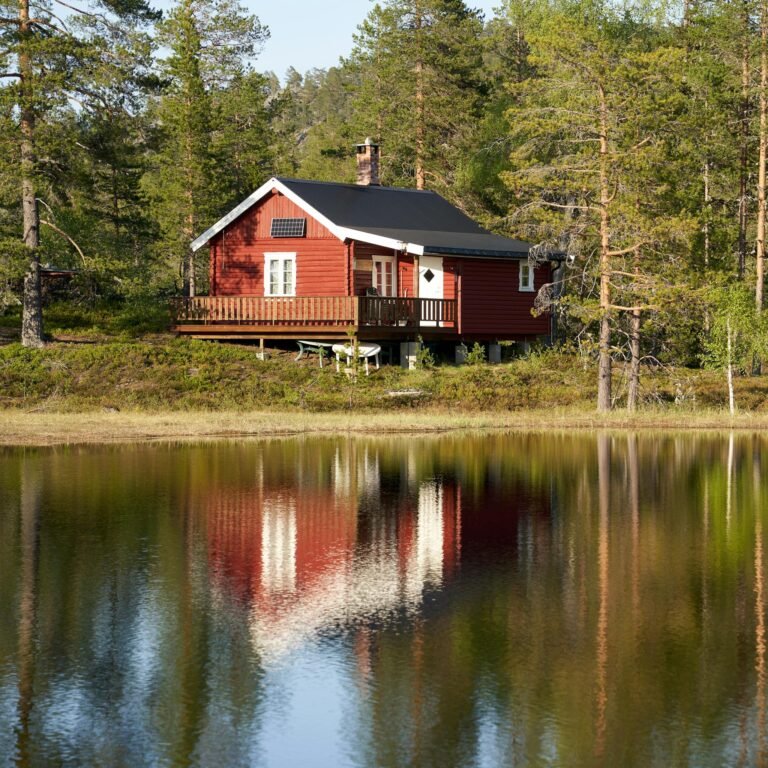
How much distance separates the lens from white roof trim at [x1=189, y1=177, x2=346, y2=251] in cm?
4531

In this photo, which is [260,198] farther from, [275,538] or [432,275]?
[275,538]

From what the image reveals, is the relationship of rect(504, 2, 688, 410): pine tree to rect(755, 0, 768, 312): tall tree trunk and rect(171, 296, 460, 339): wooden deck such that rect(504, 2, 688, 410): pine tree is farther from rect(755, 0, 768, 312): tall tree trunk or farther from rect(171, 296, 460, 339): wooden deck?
rect(755, 0, 768, 312): tall tree trunk

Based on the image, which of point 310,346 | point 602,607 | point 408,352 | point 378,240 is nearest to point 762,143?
point 378,240

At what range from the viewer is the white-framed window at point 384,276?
151 feet

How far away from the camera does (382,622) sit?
12484mm

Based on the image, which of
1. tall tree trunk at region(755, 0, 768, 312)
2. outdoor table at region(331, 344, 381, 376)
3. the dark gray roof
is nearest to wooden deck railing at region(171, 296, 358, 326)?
outdoor table at region(331, 344, 381, 376)

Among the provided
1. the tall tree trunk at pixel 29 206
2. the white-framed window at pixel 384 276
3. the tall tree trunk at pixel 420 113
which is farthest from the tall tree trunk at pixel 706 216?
the tall tree trunk at pixel 29 206

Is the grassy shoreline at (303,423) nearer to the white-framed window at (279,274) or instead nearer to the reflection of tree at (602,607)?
the reflection of tree at (602,607)

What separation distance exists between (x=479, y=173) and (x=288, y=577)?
45.6 meters

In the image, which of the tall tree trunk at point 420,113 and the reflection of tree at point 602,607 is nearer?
the reflection of tree at point 602,607

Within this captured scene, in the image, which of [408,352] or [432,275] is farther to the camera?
[432,275]

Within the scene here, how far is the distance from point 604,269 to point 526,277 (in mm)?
10116

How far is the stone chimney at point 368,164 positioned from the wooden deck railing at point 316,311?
30.0 ft

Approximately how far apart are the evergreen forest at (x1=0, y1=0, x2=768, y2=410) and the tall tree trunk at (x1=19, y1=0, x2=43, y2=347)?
6 centimetres
